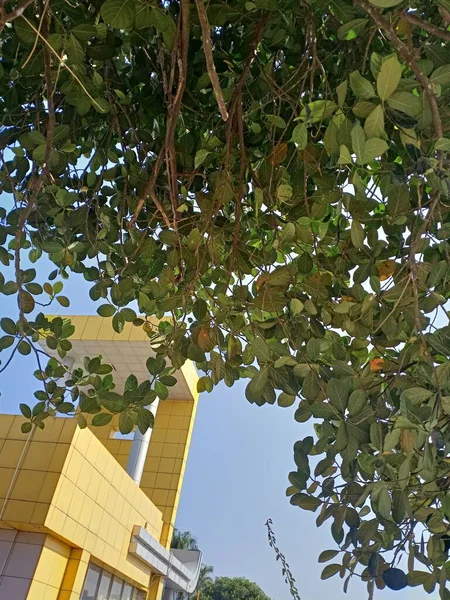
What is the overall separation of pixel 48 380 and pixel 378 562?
1.17 meters

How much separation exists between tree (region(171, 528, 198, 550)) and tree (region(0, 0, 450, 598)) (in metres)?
21.4

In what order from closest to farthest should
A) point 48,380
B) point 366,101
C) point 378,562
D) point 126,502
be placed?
point 366,101, point 378,562, point 48,380, point 126,502

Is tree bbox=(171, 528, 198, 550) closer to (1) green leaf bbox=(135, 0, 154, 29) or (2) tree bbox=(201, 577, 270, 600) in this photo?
(2) tree bbox=(201, 577, 270, 600)

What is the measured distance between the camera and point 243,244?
4.91 feet

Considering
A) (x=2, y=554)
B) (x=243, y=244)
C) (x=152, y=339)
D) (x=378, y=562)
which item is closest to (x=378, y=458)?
(x=378, y=562)

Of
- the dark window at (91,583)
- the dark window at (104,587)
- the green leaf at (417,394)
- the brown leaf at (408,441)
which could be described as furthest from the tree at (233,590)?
the green leaf at (417,394)

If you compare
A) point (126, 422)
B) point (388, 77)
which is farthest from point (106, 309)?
point (388, 77)

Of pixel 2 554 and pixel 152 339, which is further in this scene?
pixel 2 554

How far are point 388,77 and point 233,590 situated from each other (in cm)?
2537

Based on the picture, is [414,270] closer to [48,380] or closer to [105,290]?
[105,290]

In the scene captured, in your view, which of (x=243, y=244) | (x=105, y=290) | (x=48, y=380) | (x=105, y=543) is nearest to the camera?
(x=243, y=244)

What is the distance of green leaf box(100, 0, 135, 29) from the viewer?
3.00 ft

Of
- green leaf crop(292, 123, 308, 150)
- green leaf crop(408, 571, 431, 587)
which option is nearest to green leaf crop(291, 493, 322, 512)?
green leaf crop(408, 571, 431, 587)

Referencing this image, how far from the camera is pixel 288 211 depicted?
133 centimetres
